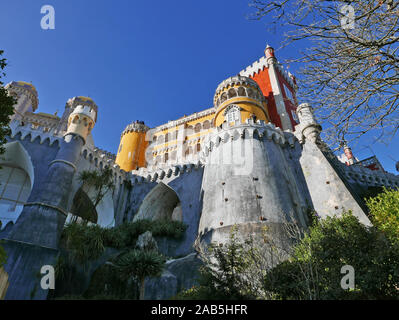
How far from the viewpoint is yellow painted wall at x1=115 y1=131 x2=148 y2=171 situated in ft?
118

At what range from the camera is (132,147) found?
124 feet

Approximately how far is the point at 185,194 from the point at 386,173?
62.1ft

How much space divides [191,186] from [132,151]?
16402mm

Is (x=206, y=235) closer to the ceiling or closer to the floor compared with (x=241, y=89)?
closer to the floor

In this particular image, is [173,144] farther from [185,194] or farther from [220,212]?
[220,212]

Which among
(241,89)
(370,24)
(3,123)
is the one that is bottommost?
(370,24)

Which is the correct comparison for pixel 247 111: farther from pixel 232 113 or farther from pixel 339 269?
pixel 339 269

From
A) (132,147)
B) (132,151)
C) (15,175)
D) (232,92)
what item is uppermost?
(232,92)

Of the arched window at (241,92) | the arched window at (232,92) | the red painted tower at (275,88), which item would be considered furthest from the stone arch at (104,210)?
the red painted tower at (275,88)

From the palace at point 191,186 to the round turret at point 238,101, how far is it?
0.41 ft

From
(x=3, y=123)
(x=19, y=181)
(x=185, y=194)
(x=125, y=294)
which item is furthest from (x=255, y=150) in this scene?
(x=19, y=181)

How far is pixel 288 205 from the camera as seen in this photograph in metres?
17.5
